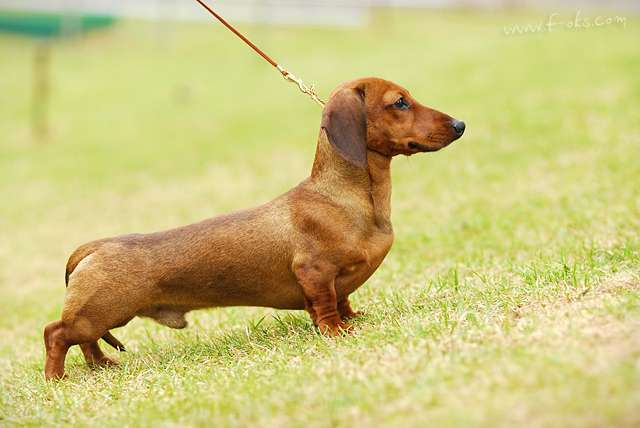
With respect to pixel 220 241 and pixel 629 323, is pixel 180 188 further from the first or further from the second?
pixel 629 323

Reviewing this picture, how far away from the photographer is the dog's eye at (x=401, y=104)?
15.2 feet

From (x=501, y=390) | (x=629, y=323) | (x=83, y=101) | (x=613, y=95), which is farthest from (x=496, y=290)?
(x=83, y=101)

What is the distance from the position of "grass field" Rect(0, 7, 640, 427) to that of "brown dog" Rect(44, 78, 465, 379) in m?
0.28

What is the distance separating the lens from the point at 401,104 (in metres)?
4.65

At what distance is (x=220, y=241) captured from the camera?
4.79 meters

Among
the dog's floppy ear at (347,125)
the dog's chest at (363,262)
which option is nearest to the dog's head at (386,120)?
the dog's floppy ear at (347,125)

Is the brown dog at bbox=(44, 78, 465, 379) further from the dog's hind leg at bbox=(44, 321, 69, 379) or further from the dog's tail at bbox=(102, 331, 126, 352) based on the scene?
the dog's tail at bbox=(102, 331, 126, 352)

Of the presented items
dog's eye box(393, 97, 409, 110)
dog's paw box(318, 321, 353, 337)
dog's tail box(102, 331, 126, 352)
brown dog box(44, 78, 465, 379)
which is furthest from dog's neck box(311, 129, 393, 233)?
dog's tail box(102, 331, 126, 352)

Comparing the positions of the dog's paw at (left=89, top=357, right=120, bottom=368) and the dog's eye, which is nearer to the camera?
the dog's eye

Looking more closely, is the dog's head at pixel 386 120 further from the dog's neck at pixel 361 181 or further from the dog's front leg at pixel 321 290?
the dog's front leg at pixel 321 290

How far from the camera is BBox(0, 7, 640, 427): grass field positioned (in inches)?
136

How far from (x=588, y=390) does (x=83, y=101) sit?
20.0 m

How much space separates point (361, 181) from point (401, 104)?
0.48m

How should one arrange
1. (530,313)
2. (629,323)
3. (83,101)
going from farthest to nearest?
(83,101), (530,313), (629,323)
